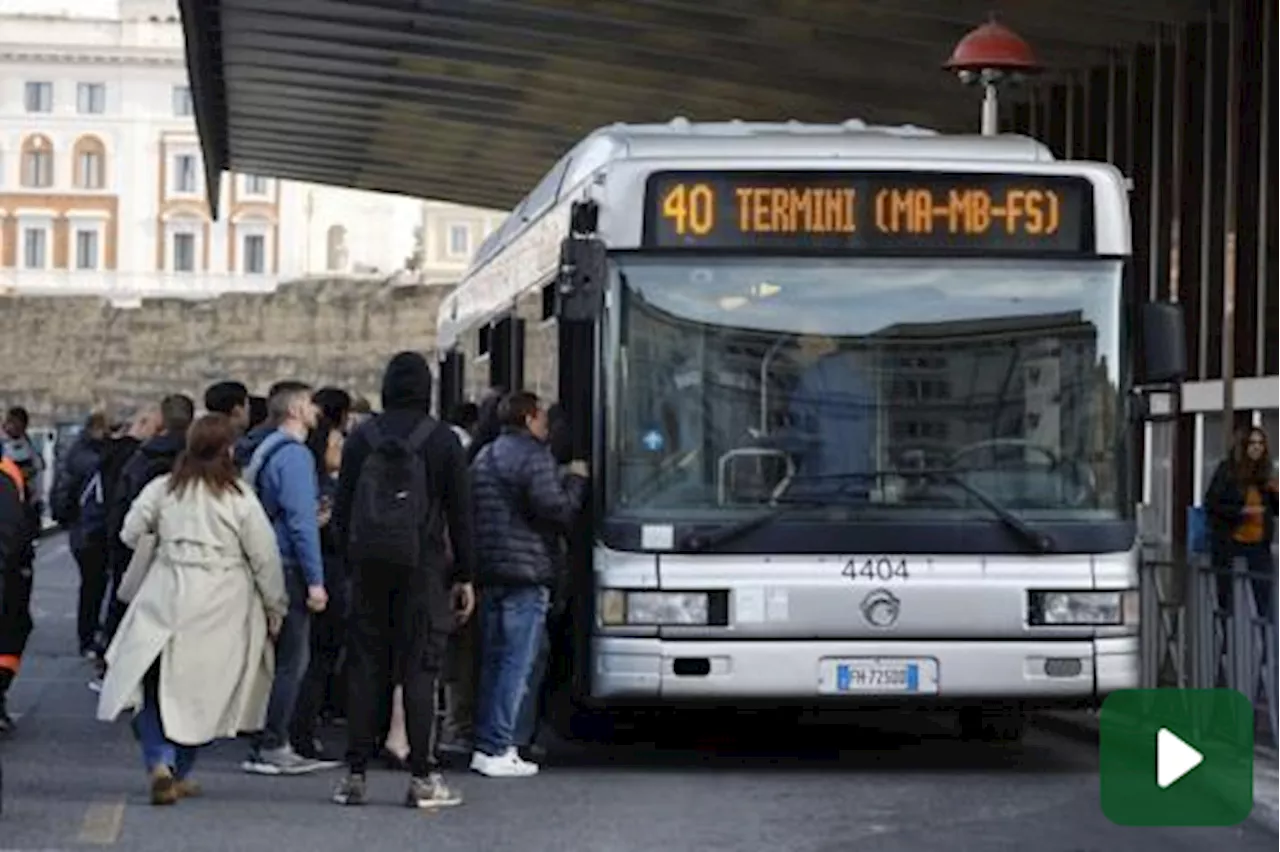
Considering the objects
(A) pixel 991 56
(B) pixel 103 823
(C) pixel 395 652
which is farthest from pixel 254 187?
(B) pixel 103 823

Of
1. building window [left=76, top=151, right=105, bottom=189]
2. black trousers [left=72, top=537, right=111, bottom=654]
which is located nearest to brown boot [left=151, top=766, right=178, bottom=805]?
black trousers [left=72, top=537, right=111, bottom=654]

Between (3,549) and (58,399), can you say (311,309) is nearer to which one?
(58,399)

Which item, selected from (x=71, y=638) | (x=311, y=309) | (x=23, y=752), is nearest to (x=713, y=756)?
(x=23, y=752)

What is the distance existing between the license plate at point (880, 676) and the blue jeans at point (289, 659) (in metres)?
2.16

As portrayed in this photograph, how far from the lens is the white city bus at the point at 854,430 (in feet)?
45.3

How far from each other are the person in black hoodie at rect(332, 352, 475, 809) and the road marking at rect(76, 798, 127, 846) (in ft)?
2.85

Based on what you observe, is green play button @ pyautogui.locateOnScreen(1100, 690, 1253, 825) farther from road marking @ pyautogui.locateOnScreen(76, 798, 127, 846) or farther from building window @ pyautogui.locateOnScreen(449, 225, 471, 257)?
building window @ pyautogui.locateOnScreen(449, 225, 471, 257)

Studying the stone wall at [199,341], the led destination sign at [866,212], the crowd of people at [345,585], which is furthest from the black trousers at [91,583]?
the stone wall at [199,341]

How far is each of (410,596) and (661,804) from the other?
4.12ft

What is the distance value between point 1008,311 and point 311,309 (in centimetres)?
7808

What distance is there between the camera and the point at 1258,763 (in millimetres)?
14344

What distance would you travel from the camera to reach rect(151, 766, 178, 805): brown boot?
12852 mm

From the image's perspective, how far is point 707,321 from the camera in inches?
550

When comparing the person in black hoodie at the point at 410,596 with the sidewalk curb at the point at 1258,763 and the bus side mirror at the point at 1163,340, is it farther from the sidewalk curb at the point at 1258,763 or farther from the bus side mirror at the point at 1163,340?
the sidewalk curb at the point at 1258,763
